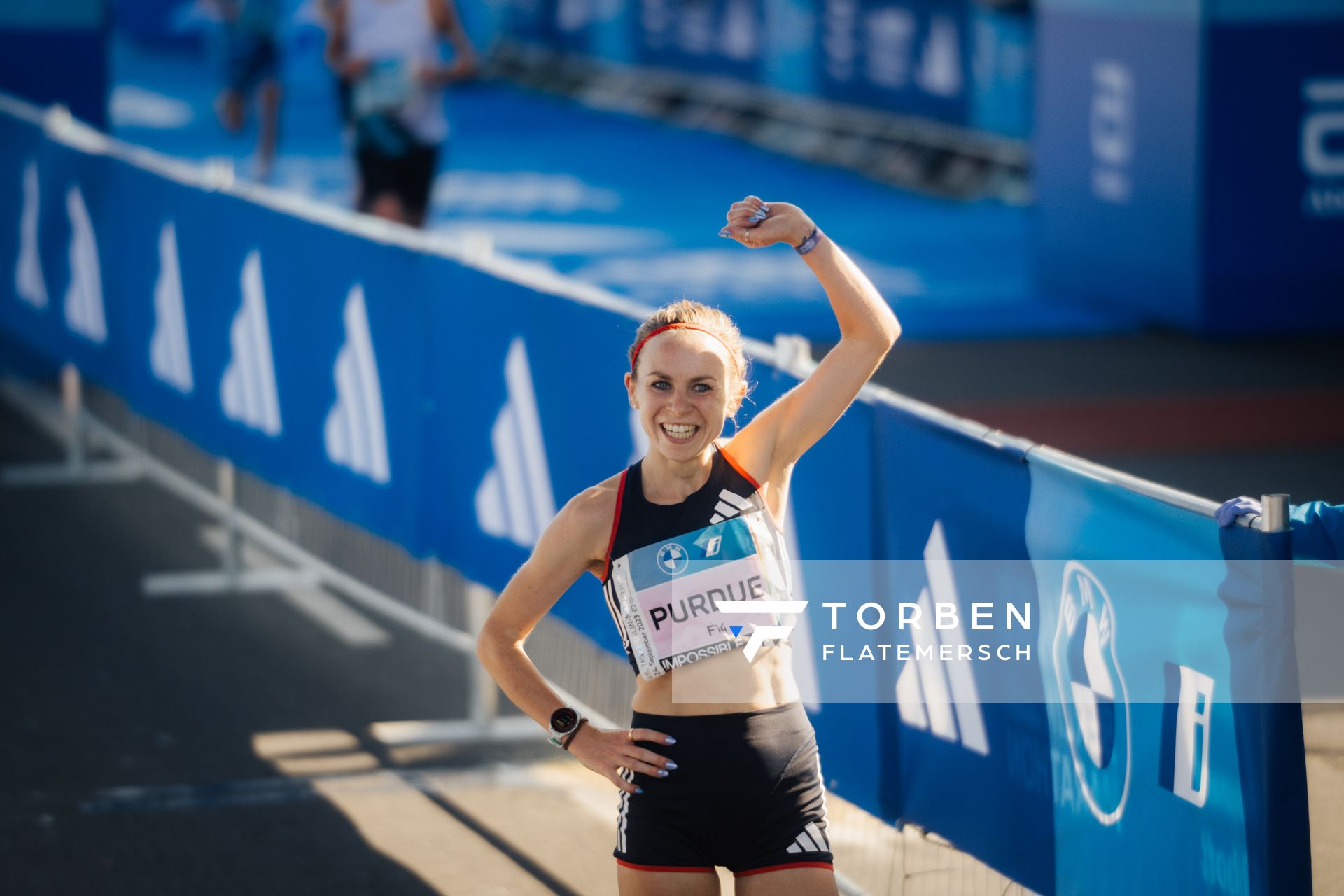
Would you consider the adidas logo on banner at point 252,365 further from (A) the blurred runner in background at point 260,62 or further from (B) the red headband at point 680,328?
(A) the blurred runner in background at point 260,62

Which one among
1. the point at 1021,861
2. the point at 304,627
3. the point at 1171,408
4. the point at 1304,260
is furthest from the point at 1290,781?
the point at 1304,260

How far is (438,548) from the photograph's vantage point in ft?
23.9

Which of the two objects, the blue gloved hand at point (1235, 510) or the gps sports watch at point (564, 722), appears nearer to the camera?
the blue gloved hand at point (1235, 510)

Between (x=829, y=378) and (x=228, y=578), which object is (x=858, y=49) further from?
(x=829, y=378)

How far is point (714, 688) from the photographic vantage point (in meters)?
4.07

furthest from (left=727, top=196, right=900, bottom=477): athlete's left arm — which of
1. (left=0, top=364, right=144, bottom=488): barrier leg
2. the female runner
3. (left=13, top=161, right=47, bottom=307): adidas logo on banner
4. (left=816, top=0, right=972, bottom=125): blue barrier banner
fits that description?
(left=816, top=0, right=972, bottom=125): blue barrier banner

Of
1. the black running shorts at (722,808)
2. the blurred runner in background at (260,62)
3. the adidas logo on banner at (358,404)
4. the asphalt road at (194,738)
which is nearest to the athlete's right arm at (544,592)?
the black running shorts at (722,808)

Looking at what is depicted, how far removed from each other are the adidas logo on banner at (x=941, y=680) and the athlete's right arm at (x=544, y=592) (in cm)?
89

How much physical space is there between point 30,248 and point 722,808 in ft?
27.5

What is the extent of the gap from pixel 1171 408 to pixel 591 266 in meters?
6.28

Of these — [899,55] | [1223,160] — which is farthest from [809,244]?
[899,55]

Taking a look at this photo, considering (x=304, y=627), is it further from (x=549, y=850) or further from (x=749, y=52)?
(x=749, y=52)

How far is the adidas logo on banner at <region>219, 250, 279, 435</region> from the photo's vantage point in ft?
27.8

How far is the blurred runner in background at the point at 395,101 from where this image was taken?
44.9 feet
